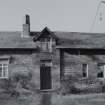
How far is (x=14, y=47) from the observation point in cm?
1664

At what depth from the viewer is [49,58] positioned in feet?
56.5

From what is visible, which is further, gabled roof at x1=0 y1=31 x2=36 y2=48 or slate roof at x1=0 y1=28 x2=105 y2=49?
slate roof at x1=0 y1=28 x2=105 y2=49

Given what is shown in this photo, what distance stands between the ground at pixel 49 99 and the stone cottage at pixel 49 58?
4.43 feet

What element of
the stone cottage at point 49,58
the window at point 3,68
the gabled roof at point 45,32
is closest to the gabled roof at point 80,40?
the stone cottage at point 49,58

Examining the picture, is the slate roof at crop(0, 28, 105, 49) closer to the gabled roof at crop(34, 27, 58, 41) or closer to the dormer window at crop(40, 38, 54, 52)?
the gabled roof at crop(34, 27, 58, 41)

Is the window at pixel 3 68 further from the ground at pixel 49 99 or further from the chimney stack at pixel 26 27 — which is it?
the chimney stack at pixel 26 27

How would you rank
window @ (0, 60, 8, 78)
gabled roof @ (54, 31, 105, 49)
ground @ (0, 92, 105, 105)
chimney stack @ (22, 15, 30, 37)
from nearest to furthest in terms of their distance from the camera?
ground @ (0, 92, 105, 105), window @ (0, 60, 8, 78), gabled roof @ (54, 31, 105, 49), chimney stack @ (22, 15, 30, 37)

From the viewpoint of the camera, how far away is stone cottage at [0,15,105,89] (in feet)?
55.1

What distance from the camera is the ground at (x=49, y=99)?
1353 centimetres

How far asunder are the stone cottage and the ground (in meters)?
1.35

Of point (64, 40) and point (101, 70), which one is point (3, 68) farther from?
point (101, 70)

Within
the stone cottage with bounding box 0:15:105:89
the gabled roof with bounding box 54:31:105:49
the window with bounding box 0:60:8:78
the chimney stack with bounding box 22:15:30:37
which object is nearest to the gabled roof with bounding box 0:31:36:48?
the stone cottage with bounding box 0:15:105:89

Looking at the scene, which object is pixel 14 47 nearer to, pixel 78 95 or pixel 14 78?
pixel 14 78

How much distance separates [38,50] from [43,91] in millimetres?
4059
